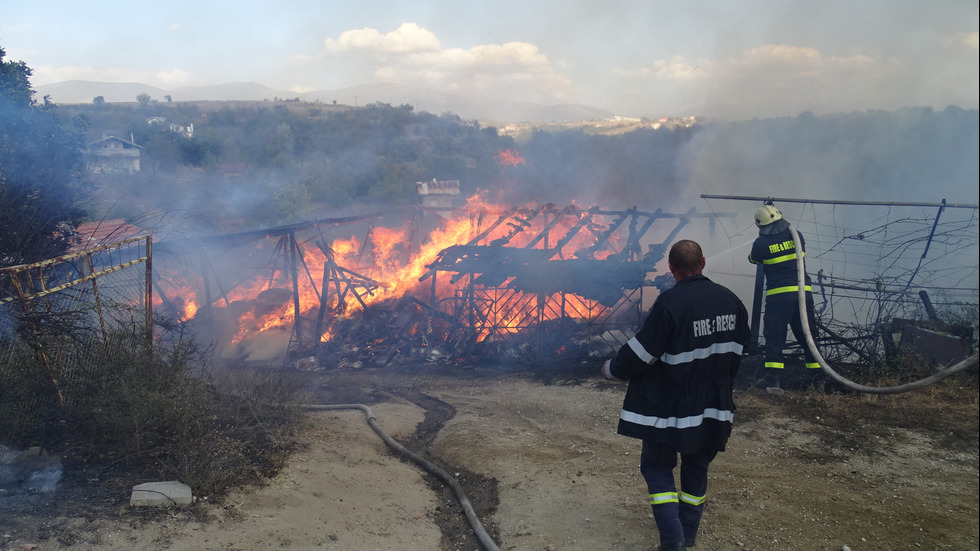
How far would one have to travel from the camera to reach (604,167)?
27250 mm

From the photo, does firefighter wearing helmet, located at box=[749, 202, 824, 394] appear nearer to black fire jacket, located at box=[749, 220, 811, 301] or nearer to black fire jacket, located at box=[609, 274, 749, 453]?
black fire jacket, located at box=[749, 220, 811, 301]

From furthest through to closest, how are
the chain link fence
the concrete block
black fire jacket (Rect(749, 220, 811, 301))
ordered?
black fire jacket (Rect(749, 220, 811, 301)) → the chain link fence → the concrete block

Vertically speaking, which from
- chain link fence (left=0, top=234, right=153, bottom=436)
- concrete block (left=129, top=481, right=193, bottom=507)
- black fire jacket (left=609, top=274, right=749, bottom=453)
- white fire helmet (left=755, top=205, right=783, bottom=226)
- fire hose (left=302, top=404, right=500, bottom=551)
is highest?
white fire helmet (left=755, top=205, right=783, bottom=226)

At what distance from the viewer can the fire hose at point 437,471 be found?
398cm

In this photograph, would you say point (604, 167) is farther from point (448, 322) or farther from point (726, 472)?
point (726, 472)

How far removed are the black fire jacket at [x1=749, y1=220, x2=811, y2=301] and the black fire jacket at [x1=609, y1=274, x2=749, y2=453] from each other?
3589mm

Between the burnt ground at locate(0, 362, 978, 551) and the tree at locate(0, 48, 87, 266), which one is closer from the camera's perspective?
the burnt ground at locate(0, 362, 978, 551)

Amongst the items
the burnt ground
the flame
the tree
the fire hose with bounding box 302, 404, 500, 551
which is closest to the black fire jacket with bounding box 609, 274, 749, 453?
the burnt ground

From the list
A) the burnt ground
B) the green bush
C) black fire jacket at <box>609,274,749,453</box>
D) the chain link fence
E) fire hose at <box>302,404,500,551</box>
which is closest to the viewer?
black fire jacket at <box>609,274,749,453</box>

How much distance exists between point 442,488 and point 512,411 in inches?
91.1

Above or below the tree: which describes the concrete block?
below

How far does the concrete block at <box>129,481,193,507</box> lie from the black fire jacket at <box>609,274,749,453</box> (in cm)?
315

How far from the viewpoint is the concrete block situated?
12.7 feet

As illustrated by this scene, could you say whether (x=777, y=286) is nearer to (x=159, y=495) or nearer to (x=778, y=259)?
(x=778, y=259)
